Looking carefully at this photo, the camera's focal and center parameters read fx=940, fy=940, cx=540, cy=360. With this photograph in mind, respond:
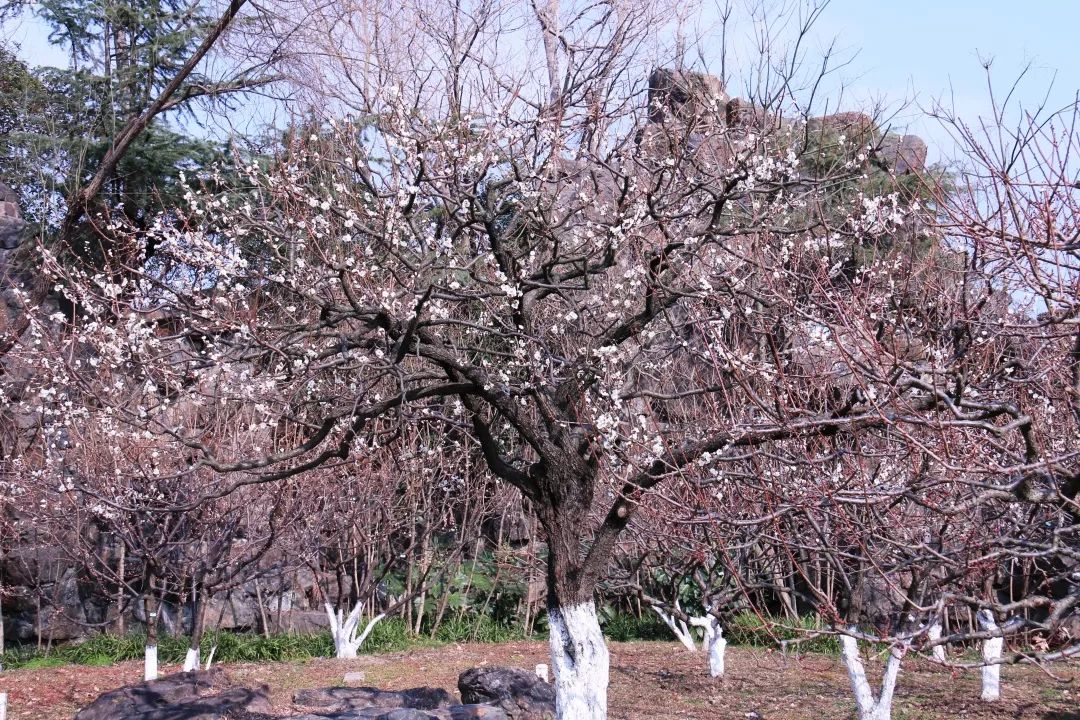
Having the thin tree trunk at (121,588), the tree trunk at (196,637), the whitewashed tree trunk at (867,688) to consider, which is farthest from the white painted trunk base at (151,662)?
the whitewashed tree trunk at (867,688)

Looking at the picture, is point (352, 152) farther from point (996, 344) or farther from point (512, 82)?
point (996, 344)

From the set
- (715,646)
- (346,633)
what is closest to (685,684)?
(715,646)

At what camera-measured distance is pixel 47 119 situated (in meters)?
13.1

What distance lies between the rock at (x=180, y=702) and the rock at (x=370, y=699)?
1.29 feet

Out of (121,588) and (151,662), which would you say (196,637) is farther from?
(121,588)

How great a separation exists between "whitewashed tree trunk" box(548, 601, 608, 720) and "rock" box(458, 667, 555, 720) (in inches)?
77.6

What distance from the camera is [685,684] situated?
30.4 feet

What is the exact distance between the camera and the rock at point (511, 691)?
7.87m

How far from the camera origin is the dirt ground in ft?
26.7

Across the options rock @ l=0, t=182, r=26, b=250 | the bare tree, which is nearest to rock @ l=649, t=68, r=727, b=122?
the bare tree

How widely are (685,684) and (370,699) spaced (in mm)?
3215

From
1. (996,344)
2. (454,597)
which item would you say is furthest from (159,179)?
(996,344)

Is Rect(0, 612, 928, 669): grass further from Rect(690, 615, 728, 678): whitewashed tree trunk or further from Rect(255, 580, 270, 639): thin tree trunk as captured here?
Rect(690, 615, 728, 678): whitewashed tree trunk

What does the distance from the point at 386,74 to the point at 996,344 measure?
4581 millimetres
